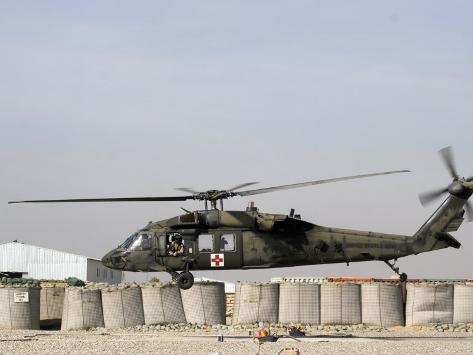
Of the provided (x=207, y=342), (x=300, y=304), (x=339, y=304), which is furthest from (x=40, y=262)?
(x=207, y=342)

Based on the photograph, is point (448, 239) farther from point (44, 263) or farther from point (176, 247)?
point (44, 263)

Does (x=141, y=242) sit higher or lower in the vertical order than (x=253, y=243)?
higher

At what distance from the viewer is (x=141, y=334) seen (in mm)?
31562

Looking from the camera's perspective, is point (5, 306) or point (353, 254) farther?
point (5, 306)

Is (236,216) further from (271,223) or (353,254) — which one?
(353,254)

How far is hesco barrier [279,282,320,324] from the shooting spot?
3516cm

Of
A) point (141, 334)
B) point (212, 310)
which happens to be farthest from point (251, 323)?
point (141, 334)

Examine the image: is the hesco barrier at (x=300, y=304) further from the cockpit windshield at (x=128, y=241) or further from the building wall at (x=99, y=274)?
the building wall at (x=99, y=274)

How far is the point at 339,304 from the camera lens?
35406 mm

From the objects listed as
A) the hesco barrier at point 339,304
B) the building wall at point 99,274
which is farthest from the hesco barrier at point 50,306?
the building wall at point 99,274

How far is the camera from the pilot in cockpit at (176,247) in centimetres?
3014

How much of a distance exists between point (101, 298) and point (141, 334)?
384 centimetres

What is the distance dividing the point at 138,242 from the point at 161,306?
5.15m

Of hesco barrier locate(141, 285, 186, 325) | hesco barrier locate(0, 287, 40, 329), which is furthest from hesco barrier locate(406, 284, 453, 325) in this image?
hesco barrier locate(0, 287, 40, 329)
